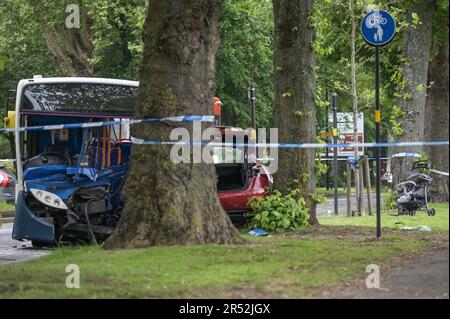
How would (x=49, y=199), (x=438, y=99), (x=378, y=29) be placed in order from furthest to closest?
(x=438, y=99) < (x=49, y=199) < (x=378, y=29)

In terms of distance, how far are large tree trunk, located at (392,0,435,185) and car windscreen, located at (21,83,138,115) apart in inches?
357

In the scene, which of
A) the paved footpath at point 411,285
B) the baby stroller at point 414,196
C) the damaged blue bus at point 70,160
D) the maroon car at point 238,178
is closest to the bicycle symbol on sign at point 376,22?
the maroon car at point 238,178

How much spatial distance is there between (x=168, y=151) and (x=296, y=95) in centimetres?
461

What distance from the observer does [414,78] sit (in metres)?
22.4

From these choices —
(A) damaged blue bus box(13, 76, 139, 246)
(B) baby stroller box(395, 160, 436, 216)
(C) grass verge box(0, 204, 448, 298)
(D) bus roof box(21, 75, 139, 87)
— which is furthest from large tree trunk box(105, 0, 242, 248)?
(B) baby stroller box(395, 160, 436, 216)

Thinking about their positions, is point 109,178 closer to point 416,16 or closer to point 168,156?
point 168,156

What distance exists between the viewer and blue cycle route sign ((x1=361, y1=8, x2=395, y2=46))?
12312 millimetres

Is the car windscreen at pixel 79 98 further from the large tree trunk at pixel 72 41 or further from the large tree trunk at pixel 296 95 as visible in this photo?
the large tree trunk at pixel 72 41

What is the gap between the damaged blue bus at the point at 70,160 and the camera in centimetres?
1406

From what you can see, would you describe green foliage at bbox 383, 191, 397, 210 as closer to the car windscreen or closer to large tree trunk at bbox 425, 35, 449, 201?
large tree trunk at bbox 425, 35, 449, 201

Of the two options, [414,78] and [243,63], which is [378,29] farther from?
[243,63]

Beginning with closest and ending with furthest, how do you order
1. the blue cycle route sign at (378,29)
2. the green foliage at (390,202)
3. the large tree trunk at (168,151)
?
the large tree trunk at (168,151) → the blue cycle route sign at (378,29) → the green foliage at (390,202)

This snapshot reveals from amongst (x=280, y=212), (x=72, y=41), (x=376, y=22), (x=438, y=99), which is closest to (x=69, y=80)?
(x=280, y=212)

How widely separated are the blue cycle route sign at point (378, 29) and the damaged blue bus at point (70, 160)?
4.74m
